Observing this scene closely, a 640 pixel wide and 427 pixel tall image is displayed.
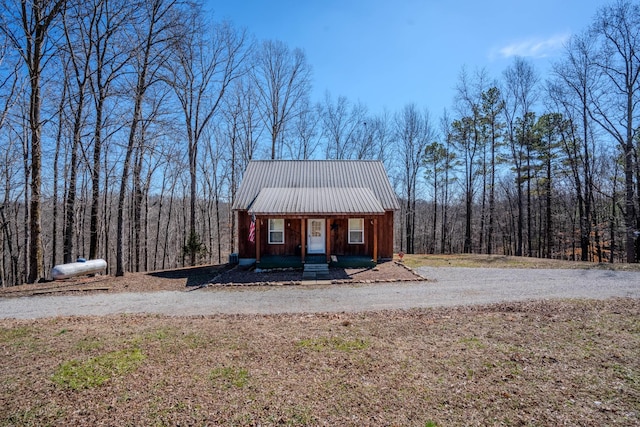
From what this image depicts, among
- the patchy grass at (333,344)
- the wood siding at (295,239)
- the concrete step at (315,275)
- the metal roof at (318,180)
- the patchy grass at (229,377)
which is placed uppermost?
the metal roof at (318,180)

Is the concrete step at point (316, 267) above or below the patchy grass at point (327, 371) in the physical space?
above

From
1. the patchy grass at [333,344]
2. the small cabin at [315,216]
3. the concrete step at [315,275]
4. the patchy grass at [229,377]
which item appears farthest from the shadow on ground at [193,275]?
the patchy grass at [229,377]

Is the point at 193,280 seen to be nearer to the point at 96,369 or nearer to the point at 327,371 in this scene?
the point at 96,369

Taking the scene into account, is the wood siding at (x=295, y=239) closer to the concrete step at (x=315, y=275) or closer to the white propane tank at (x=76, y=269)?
the concrete step at (x=315, y=275)

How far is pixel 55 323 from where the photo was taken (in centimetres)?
654

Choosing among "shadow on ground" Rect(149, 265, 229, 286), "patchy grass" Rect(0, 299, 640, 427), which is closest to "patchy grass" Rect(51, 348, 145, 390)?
"patchy grass" Rect(0, 299, 640, 427)

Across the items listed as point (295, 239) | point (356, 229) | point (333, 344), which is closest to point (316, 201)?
point (295, 239)

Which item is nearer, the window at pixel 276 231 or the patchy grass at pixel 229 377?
the patchy grass at pixel 229 377

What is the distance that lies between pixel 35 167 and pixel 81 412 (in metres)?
11.3

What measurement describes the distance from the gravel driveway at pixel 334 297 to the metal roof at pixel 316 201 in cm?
406

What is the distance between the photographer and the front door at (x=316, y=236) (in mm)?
14930

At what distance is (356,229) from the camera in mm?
15320

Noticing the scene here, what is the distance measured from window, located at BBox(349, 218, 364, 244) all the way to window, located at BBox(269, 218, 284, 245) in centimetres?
342

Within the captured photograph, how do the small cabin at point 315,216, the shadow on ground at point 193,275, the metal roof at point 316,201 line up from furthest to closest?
the small cabin at point 315,216 → the metal roof at point 316,201 → the shadow on ground at point 193,275
